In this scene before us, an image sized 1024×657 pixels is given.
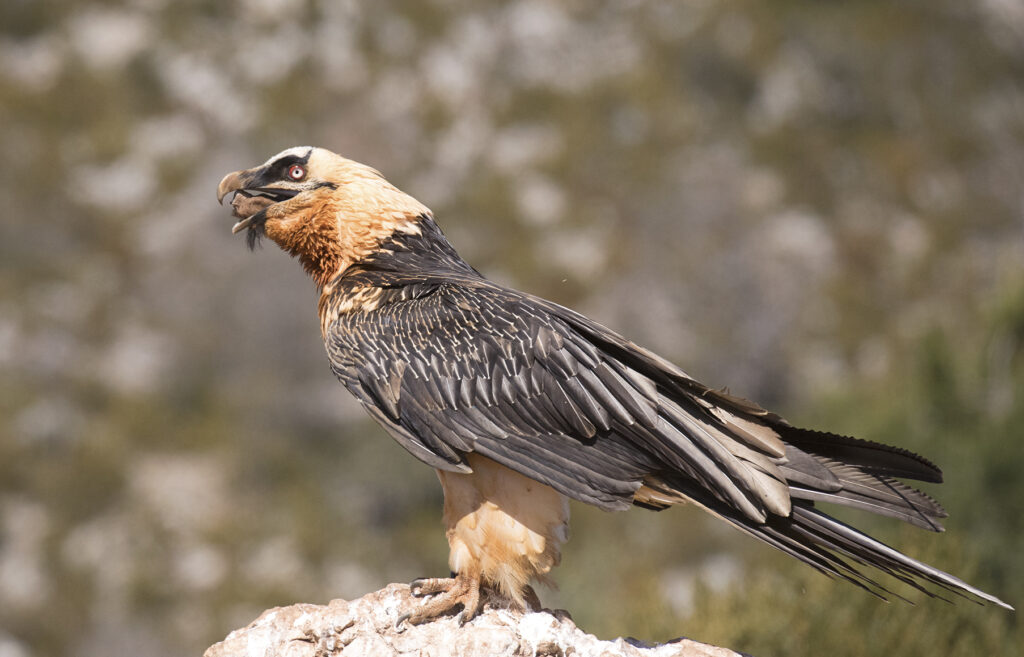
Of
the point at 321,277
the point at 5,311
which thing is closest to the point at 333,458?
the point at 5,311

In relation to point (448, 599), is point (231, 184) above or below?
above

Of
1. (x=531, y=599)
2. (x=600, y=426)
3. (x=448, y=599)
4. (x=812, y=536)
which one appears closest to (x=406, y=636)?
(x=448, y=599)

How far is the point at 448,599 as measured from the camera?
15.6 ft

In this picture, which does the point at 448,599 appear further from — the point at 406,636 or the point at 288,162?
the point at 288,162

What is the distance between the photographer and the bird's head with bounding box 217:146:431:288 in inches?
209

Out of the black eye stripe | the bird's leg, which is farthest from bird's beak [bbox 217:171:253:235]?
the bird's leg

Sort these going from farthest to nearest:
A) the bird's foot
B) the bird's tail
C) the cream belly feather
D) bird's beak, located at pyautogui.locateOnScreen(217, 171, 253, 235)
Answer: bird's beak, located at pyautogui.locateOnScreen(217, 171, 253, 235)
the bird's foot
the cream belly feather
the bird's tail

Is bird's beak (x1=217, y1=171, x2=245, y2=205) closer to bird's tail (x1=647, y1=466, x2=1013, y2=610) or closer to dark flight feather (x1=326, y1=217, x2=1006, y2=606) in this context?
dark flight feather (x1=326, y1=217, x2=1006, y2=606)

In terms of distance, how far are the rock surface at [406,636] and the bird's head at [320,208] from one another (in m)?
1.55

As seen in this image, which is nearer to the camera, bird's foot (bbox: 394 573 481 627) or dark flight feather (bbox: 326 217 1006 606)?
dark flight feather (bbox: 326 217 1006 606)

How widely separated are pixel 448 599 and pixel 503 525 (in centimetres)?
43

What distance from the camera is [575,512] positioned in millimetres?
22781

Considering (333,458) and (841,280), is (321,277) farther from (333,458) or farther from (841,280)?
(841,280)

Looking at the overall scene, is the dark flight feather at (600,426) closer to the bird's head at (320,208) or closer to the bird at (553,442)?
the bird at (553,442)
